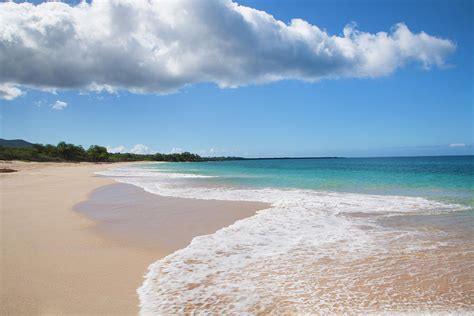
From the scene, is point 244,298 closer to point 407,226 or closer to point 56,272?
point 56,272

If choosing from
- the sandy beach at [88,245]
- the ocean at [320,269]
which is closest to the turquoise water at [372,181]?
the ocean at [320,269]

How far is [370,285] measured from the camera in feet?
15.5

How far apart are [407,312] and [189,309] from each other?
2.92 m

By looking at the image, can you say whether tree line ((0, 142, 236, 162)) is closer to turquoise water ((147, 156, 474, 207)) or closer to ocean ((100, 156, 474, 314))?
Answer: turquoise water ((147, 156, 474, 207))

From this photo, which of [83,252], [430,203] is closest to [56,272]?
[83,252]

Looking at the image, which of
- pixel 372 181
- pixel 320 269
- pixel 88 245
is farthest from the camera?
pixel 372 181

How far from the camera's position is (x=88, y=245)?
6738 mm

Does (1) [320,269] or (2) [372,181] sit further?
(2) [372,181]

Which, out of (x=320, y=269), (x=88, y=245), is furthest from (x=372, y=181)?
(x=88, y=245)

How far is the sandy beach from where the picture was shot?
421 cm

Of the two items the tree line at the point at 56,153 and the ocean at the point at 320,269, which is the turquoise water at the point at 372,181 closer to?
the ocean at the point at 320,269

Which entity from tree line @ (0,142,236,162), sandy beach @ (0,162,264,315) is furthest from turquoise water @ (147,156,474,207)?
tree line @ (0,142,236,162)

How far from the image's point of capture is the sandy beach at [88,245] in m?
4.21

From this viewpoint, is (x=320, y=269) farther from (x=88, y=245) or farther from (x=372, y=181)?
(x=372, y=181)
